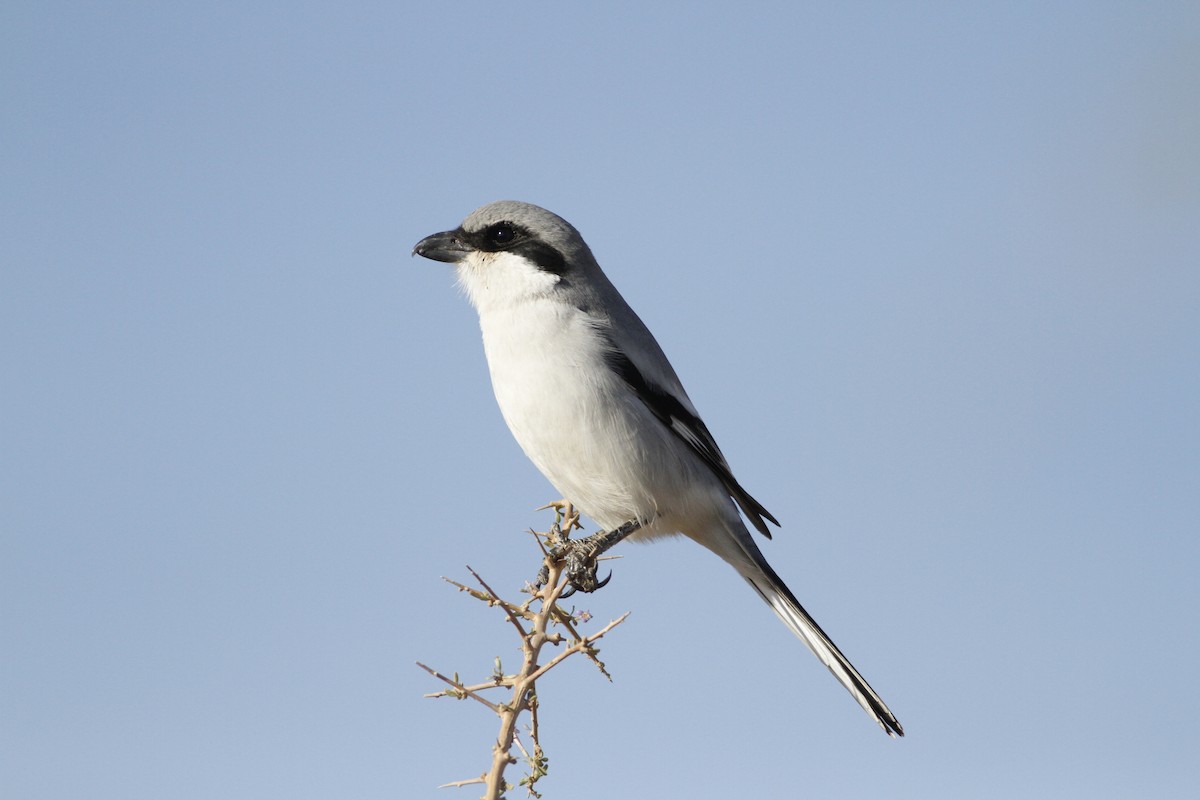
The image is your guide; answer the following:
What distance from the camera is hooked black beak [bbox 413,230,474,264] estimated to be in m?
4.65

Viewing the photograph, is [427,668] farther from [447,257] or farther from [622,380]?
[447,257]

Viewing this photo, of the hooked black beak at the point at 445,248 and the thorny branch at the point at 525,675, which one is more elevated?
the hooked black beak at the point at 445,248

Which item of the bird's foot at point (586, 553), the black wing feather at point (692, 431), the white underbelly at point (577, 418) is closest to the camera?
the bird's foot at point (586, 553)

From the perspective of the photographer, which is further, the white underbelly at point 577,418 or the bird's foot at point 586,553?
the white underbelly at point 577,418

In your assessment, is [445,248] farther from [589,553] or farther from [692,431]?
[589,553]

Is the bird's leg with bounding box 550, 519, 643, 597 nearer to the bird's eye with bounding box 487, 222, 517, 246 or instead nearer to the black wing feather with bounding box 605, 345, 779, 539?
the black wing feather with bounding box 605, 345, 779, 539

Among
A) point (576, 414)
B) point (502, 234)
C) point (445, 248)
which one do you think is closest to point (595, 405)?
point (576, 414)

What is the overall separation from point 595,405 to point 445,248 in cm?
111

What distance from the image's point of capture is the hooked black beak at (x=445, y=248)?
4.65 meters

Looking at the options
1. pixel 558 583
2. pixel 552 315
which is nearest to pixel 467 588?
pixel 558 583

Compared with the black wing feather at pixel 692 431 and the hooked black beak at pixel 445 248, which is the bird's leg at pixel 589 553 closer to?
the black wing feather at pixel 692 431

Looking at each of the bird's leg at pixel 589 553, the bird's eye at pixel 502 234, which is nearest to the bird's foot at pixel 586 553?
the bird's leg at pixel 589 553

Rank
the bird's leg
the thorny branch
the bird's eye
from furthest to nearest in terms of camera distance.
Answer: the bird's eye < the bird's leg < the thorny branch

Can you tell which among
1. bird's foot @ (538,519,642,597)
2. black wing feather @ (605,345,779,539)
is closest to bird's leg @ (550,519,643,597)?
bird's foot @ (538,519,642,597)
